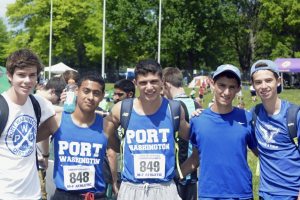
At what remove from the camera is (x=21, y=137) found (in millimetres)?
4258

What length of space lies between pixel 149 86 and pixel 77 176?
Answer: 1.06 metres

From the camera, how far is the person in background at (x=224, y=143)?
4758 mm

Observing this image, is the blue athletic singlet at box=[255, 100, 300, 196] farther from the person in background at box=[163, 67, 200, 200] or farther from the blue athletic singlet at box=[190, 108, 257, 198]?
the person in background at box=[163, 67, 200, 200]

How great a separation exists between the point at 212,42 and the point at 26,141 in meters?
50.6

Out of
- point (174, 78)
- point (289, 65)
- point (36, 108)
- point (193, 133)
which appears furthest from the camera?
point (289, 65)

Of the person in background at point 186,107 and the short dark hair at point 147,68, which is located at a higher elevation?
the short dark hair at point 147,68

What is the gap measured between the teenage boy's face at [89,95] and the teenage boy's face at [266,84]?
1.49 m

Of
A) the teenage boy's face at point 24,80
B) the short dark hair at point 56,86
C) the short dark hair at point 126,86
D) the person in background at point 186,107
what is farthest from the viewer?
the short dark hair at point 56,86

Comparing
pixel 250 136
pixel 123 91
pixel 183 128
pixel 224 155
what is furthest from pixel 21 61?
pixel 123 91

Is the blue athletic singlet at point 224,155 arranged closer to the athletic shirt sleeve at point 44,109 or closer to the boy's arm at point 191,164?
the boy's arm at point 191,164

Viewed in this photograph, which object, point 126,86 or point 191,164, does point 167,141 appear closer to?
point 191,164

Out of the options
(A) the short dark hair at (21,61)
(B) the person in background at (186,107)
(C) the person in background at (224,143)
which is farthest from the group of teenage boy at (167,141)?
(B) the person in background at (186,107)

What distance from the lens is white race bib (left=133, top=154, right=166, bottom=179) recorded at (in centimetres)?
479

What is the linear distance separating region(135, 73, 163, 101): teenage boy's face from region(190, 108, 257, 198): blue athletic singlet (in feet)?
1.70
